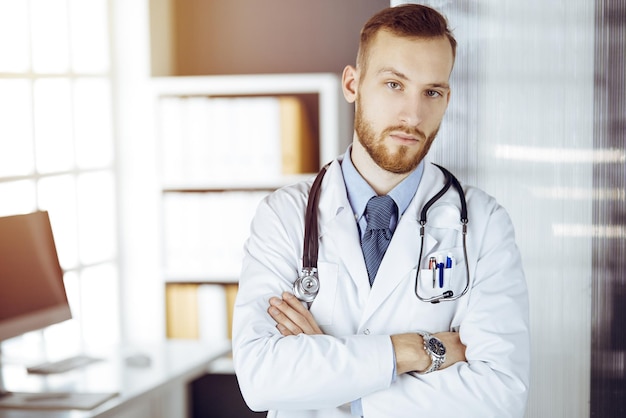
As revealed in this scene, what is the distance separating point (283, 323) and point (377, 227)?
0.96 feet

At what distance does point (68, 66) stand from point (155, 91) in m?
0.37

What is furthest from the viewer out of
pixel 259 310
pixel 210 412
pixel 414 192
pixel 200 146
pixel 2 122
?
pixel 210 412

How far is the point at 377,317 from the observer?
159 cm

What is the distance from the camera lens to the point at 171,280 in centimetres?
346

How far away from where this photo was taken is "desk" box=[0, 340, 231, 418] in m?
2.29

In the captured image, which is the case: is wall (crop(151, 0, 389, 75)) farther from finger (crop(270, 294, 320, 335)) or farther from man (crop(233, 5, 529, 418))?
finger (crop(270, 294, 320, 335))

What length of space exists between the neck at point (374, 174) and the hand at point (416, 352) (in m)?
0.33

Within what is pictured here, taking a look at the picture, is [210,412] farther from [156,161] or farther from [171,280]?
[156,161]

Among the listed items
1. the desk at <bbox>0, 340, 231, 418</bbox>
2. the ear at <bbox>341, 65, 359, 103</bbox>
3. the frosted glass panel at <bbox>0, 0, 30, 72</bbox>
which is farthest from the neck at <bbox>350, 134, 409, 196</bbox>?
the frosted glass panel at <bbox>0, 0, 30, 72</bbox>

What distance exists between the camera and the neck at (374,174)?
169cm

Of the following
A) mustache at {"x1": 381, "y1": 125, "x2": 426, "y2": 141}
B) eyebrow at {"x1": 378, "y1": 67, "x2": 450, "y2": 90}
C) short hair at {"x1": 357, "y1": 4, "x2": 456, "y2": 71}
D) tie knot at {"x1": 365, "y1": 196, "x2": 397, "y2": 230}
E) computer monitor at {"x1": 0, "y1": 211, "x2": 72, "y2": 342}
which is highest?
short hair at {"x1": 357, "y1": 4, "x2": 456, "y2": 71}

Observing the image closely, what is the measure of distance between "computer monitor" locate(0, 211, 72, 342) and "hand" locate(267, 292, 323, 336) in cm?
115

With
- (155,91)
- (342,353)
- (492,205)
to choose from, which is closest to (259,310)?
(342,353)

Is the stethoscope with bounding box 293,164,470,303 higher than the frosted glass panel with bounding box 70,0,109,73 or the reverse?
the reverse
